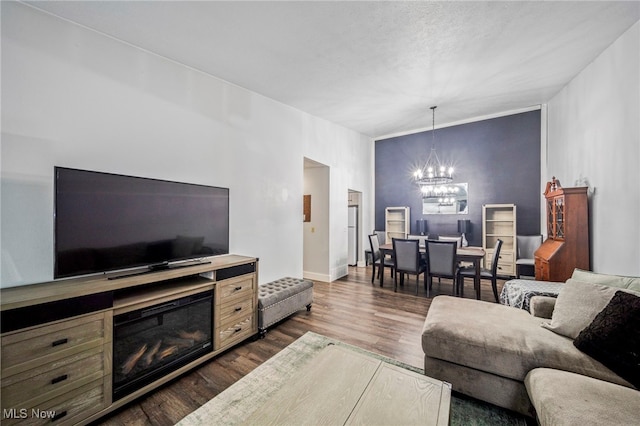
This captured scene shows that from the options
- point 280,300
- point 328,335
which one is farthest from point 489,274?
point 280,300

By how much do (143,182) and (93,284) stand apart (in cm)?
87

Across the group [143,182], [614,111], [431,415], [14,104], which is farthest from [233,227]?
[614,111]

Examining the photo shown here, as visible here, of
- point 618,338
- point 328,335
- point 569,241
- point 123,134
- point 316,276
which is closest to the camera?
point 618,338

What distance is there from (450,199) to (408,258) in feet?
8.53

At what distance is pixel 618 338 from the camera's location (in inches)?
55.0

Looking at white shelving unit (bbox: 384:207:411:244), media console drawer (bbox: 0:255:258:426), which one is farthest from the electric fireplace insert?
white shelving unit (bbox: 384:207:411:244)

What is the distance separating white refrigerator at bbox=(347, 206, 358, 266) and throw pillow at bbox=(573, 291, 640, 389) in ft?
15.6

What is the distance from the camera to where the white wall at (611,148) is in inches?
94.8

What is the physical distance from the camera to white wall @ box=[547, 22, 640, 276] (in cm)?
241

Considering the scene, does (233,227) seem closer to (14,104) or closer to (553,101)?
(14,104)

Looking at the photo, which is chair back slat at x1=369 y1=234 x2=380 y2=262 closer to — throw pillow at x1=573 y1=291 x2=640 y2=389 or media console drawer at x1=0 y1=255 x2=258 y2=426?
throw pillow at x1=573 y1=291 x2=640 y2=389

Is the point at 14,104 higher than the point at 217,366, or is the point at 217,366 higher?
the point at 14,104

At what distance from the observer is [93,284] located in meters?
1.65

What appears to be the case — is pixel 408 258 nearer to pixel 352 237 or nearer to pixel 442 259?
pixel 442 259
